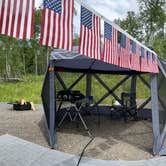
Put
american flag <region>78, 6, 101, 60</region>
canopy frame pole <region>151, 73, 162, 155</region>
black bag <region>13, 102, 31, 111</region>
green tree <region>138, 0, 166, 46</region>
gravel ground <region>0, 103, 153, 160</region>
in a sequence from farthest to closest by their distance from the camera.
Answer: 1. green tree <region>138, 0, 166, 46</region>
2. black bag <region>13, 102, 31, 111</region>
3. canopy frame pole <region>151, 73, 162, 155</region>
4. gravel ground <region>0, 103, 153, 160</region>
5. american flag <region>78, 6, 101, 60</region>

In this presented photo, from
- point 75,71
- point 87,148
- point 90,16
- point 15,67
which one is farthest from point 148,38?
point 90,16

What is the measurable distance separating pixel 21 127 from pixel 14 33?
21.2 feet

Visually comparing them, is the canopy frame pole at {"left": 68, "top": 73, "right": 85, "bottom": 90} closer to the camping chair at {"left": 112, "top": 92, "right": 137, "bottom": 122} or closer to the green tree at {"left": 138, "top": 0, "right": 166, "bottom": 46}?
the camping chair at {"left": 112, "top": 92, "right": 137, "bottom": 122}

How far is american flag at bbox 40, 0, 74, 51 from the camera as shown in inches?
107

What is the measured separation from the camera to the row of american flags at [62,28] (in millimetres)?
2471

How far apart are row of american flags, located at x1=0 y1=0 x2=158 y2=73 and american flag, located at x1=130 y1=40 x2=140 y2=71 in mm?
409

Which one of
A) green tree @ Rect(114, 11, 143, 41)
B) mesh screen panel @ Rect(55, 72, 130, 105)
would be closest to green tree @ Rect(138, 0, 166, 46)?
green tree @ Rect(114, 11, 143, 41)

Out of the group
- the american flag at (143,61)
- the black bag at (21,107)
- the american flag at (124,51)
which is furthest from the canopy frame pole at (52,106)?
the black bag at (21,107)

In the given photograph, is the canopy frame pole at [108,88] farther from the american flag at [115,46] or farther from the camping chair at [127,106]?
the american flag at [115,46]

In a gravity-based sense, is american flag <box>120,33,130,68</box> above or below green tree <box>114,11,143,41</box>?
below

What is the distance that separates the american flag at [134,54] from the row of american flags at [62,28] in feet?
1.34

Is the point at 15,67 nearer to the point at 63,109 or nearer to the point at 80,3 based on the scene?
the point at 63,109

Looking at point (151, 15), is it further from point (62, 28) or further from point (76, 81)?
point (62, 28)

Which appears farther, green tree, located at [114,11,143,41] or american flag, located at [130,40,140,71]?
green tree, located at [114,11,143,41]
